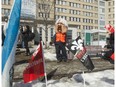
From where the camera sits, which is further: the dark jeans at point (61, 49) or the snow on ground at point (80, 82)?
the dark jeans at point (61, 49)

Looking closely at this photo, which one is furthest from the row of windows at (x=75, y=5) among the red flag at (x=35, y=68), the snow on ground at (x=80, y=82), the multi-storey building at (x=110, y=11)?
the red flag at (x=35, y=68)

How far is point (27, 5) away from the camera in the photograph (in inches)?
1880

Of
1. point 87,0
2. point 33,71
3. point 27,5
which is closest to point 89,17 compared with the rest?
point 87,0

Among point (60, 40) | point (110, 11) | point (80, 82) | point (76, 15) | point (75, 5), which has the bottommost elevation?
point (80, 82)

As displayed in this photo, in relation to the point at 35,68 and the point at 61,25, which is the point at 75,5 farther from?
the point at 35,68

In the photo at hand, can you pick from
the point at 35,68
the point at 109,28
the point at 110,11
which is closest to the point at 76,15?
the point at 110,11

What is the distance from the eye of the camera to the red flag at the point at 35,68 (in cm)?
642

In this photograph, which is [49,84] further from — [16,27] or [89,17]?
[89,17]

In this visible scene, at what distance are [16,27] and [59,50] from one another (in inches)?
292

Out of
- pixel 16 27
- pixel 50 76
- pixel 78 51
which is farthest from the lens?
pixel 50 76

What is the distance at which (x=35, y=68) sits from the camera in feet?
21.2

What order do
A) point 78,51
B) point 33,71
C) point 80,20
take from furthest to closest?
point 80,20, point 78,51, point 33,71

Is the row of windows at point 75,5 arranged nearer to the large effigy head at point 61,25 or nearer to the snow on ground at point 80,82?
the large effigy head at point 61,25

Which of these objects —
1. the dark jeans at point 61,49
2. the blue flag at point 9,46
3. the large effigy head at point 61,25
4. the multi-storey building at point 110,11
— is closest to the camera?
the blue flag at point 9,46
